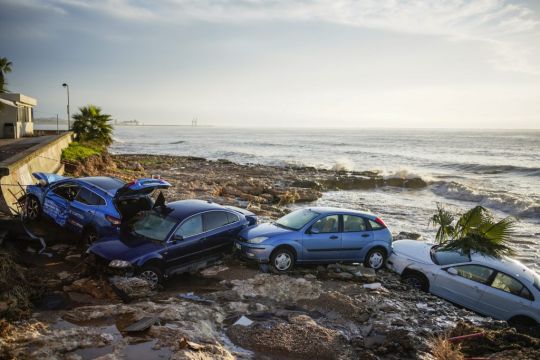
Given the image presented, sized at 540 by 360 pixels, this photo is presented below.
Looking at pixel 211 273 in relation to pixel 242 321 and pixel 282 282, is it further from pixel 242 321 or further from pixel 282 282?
pixel 242 321

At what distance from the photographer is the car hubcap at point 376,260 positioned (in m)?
10.3

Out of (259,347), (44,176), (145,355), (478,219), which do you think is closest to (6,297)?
(145,355)

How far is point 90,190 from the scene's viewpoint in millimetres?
9906

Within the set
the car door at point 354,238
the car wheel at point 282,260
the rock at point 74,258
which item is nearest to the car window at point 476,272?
the car door at point 354,238

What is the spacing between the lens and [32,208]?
35.4ft

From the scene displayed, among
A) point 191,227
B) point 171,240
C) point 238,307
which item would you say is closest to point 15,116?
point 191,227

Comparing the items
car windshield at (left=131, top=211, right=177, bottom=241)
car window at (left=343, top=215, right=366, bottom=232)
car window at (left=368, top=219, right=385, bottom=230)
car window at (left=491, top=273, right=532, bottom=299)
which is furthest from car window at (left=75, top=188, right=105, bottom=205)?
car window at (left=491, top=273, right=532, bottom=299)

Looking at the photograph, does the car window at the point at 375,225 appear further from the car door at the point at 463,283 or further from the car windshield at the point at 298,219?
the car door at the point at 463,283

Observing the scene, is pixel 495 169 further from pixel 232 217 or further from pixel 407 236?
pixel 232 217

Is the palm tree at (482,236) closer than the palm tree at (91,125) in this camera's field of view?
Yes

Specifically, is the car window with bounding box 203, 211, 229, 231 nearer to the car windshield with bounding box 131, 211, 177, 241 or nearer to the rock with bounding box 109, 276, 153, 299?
the car windshield with bounding box 131, 211, 177, 241

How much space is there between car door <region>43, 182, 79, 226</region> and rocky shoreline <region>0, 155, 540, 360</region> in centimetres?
50

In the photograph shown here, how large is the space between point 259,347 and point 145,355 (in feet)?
5.30

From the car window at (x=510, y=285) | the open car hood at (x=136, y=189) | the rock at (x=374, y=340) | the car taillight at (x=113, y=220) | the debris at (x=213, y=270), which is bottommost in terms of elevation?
the rock at (x=374, y=340)
